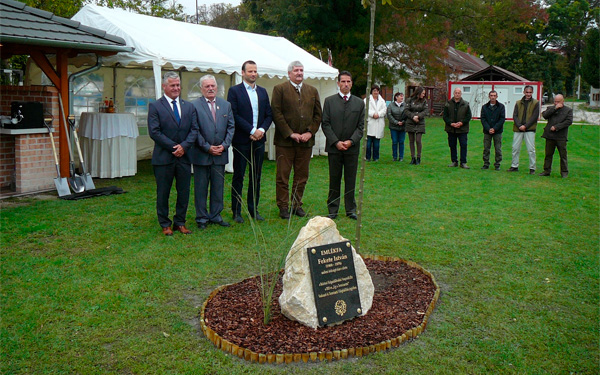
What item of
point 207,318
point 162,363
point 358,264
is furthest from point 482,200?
point 162,363

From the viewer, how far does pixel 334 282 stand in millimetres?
4590

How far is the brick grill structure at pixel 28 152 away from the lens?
990cm

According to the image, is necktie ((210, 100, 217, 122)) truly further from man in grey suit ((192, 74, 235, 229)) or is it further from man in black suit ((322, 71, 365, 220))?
man in black suit ((322, 71, 365, 220))

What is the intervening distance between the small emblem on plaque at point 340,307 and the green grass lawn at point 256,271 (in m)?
0.56

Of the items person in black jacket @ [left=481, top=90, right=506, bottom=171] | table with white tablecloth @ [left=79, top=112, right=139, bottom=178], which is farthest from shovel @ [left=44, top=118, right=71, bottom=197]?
person in black jacket @ [left=481, top=90, right=506, bottom=171]

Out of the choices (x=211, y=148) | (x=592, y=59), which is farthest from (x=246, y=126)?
(x=592, y=59)

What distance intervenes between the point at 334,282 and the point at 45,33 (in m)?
7.36

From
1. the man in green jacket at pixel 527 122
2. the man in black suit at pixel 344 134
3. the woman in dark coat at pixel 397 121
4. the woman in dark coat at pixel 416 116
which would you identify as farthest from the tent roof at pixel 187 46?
the man in green jacket at pixel 527 122

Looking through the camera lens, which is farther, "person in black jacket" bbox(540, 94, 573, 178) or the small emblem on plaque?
"person in black jacket" bbox(540, 94, 573, 178)

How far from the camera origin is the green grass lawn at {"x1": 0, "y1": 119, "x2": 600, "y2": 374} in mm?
4027

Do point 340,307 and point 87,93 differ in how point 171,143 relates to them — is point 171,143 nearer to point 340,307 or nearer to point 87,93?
point 340,307

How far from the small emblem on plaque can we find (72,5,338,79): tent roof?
302 inches

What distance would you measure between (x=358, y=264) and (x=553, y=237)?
4.06m

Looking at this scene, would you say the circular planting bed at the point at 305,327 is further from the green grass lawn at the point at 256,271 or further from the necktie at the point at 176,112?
the necktie at the point at 176,112
